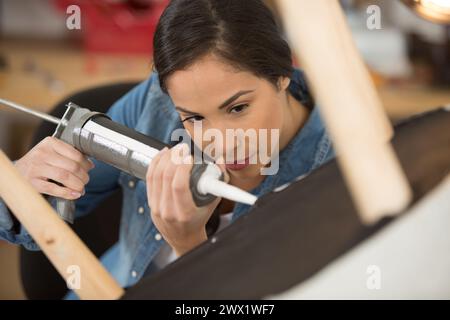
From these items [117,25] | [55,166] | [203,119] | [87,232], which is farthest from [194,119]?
[117,25]

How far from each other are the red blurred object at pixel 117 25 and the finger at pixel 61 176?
0.51 meters

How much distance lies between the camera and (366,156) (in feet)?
1.22

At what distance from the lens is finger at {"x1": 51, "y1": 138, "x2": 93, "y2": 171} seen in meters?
0.53

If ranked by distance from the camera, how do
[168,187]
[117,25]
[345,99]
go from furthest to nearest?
[117,25], [168,187], [345,99]

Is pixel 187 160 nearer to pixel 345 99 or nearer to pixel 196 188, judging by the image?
pixel 196 188

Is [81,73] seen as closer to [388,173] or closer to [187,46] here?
[187,46]

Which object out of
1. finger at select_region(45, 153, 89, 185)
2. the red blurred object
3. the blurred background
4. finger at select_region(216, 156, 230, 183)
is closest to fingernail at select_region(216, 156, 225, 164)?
finger at select_region(216, 156, 230, 183)

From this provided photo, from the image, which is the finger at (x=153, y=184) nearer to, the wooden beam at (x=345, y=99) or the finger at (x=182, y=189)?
the finger at (x=182, y=189)

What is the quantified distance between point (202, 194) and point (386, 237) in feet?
A: 0.41

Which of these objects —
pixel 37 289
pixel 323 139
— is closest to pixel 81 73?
pixel 37 289

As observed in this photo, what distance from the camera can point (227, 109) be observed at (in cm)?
51

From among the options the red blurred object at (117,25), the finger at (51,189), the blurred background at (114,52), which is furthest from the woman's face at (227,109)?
the red blurred object at (117,25)

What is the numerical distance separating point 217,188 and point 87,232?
27 centimetres

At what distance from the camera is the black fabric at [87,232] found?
2.26 feet
